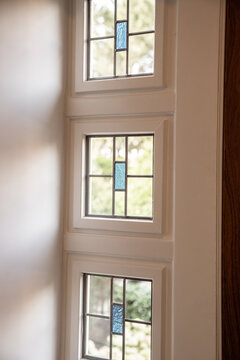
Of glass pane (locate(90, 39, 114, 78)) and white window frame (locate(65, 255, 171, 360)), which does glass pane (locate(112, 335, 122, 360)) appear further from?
glass pane (locate(90, 39, 114, 78))

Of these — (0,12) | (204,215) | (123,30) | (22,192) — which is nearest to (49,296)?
(22,192)

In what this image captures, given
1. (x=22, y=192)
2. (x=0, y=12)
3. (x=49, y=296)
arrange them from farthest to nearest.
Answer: (x=49, y=296), (x=22, y=192), (x=0, y=12)

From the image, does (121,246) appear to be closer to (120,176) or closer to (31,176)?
(120,176)

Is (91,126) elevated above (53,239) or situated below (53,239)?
above

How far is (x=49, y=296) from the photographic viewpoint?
1.69 meters

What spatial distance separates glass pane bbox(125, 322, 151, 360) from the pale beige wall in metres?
0.35

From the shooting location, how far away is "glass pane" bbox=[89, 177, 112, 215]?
1.80 metres

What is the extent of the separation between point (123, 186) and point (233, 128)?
23.2 inches

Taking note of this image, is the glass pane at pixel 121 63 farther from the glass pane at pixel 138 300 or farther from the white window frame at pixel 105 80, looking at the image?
the glass pane at pixel 138 300

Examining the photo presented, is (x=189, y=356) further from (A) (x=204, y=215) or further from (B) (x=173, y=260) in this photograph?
(A) (x=204, y=215)

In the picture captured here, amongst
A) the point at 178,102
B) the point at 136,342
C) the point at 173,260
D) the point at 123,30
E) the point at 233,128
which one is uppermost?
the point at 123,30

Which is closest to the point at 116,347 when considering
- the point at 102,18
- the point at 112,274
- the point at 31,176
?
the point at 112,274

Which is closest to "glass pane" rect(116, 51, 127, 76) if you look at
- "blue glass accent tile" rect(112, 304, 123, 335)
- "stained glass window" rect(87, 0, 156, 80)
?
"stained glass window" rect(87, 0, 156, 80)

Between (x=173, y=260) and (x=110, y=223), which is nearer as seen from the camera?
(x=173, y=260)
